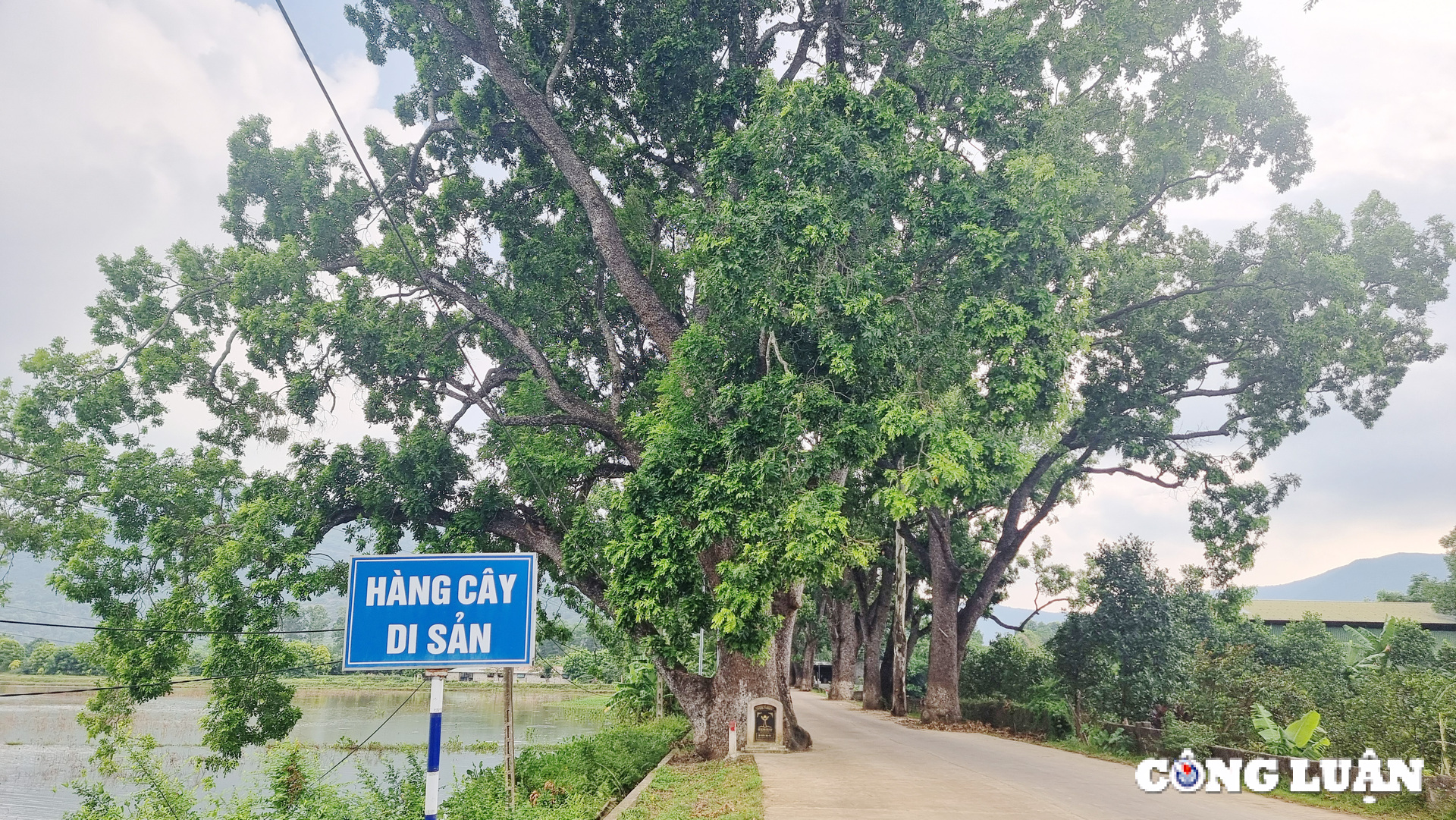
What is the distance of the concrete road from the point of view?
9.73 meters

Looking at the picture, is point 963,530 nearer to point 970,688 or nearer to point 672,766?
point 970,688

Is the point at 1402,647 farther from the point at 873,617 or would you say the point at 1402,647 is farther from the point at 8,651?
the point at 8,651

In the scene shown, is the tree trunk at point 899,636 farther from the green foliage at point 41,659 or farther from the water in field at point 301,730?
A: the green foliage at point 41,659

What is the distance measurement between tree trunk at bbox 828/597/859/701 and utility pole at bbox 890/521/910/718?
5346 mm

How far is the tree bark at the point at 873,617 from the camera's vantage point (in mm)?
30672

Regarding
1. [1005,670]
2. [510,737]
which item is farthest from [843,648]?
[510,737]

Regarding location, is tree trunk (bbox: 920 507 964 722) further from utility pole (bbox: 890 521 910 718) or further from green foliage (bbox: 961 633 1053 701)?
green foliage (bbox: 961 633 1053 701)

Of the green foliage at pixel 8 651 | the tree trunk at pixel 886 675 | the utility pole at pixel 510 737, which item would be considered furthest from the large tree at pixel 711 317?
the green foliage at pixel 8 651

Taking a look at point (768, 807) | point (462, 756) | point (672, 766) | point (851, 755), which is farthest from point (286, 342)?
point (462, 756)

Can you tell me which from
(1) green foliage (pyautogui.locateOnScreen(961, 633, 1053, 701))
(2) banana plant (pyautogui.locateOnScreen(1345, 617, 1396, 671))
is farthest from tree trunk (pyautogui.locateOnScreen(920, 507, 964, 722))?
(2) banana plant (pyautogui.locateOnScreen(1345, 617, 1396, 671))

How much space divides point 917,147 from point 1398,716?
34.0ft

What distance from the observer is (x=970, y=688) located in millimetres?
26250

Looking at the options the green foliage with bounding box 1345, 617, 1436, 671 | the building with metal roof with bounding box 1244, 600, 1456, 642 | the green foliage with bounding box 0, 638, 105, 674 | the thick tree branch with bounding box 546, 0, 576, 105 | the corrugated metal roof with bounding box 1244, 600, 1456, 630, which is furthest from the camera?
the green foliage with bounding box 0, 638, 105, 674

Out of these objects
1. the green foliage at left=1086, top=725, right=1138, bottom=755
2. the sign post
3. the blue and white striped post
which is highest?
the sign post
